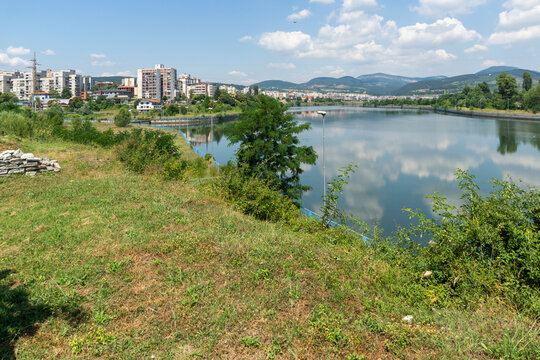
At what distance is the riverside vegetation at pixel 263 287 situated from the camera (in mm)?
3537

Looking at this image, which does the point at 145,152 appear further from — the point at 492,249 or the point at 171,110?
the point at 171,110

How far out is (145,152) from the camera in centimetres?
1380

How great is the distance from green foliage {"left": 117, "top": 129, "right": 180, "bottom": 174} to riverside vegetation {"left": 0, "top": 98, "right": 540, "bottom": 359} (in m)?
5.25

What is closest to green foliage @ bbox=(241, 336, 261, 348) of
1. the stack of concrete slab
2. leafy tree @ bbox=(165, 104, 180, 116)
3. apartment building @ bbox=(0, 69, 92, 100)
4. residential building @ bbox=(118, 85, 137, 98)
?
the stack of concrete slab

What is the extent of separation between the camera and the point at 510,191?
505 cm

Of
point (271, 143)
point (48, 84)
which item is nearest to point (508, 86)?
point (271, 143)

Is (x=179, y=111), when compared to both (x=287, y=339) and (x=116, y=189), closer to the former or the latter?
(x=116, y=189)

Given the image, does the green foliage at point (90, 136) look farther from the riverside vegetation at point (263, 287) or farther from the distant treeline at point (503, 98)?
the distant treeline at point (503, 98)

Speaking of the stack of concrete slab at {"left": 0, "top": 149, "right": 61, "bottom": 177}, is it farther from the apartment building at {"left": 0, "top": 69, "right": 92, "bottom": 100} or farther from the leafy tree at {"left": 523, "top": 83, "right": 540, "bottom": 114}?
the apartment building at {"left": 0, "top": 69, "right": 92, "bottom": 100}

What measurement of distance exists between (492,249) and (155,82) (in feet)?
438

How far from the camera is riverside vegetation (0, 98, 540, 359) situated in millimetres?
3537

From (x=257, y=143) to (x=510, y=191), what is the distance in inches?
508

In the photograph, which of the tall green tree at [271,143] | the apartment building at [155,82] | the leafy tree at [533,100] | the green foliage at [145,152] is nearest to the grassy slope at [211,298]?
the green foliage at [145,152]

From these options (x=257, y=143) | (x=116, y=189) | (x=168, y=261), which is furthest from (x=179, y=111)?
(x=168, y=261)
